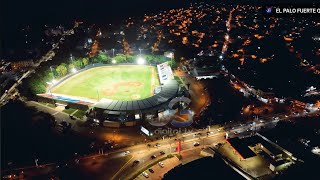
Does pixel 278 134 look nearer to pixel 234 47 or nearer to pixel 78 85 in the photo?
pixel 78 85

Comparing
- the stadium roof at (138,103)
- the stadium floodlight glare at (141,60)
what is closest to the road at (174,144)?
the stadium roof at (138,103)

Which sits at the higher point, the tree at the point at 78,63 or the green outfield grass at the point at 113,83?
the tree at the point at 78,63

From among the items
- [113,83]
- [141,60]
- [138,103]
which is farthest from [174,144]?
[141,60]

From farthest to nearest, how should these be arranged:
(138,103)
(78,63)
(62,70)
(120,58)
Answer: (120,58)
(78,63)
(62,70)
(138,103)

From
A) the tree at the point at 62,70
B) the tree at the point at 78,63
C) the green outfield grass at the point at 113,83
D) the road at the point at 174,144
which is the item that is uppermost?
the tree at the point at 78,63

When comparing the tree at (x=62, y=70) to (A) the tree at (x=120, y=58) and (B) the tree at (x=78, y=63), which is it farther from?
(A) the tree at (x=120, y=58)

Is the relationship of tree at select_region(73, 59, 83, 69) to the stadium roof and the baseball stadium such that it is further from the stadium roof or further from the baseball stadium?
the stadium roof

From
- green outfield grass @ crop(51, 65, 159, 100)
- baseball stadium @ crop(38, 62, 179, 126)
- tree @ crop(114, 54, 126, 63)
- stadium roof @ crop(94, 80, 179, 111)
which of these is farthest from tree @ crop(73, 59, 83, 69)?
stadium roof @ crop(94, 80, 179, 111)

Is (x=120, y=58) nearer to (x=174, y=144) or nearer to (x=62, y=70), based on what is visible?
(x=62, y=70)
